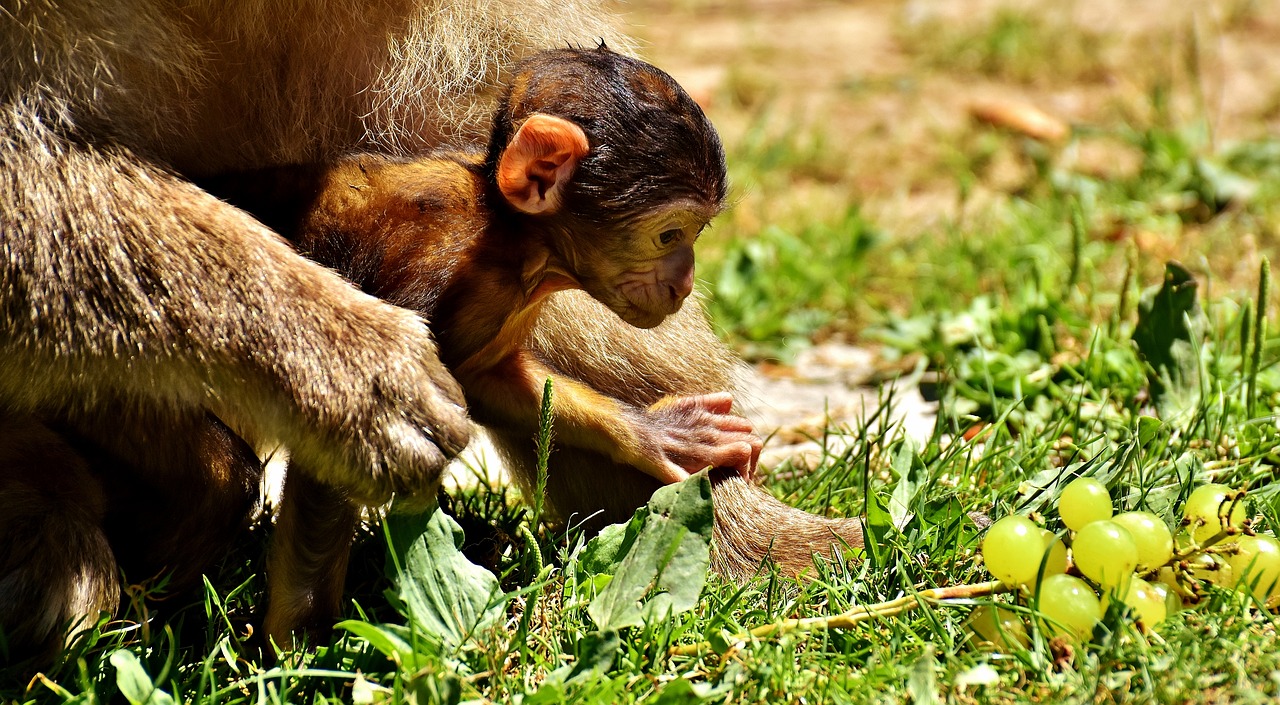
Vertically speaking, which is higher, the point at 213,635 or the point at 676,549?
the point at 676,549

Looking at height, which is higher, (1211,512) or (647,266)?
(647,266)

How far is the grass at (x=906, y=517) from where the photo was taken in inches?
88.3

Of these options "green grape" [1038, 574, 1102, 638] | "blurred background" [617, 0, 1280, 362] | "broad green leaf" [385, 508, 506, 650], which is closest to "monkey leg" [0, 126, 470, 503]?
"broad green leaf" [385, 508, 506, 650]

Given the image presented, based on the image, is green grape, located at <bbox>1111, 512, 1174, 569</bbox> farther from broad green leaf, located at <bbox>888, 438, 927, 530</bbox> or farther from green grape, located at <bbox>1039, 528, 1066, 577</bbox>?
broad green leaf, located at <bbox>888, 438, 927, 530</bbox>

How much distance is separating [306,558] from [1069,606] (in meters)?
1.31

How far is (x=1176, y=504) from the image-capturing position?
270 centimetres

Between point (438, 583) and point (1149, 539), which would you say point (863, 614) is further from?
point (438, 583)

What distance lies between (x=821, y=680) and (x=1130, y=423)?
1303 millimetres

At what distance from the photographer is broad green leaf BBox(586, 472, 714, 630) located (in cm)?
243

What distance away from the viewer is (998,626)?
2314 mm

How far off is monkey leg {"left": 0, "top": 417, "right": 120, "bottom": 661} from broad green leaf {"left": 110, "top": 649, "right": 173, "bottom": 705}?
0.74 feet

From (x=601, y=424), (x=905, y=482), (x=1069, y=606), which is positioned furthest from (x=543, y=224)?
(x=1069, y=606)

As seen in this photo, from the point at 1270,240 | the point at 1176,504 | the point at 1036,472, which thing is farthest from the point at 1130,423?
the point at 1270,240

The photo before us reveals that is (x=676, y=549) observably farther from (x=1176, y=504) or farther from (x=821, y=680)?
(x=1176, y=504)
